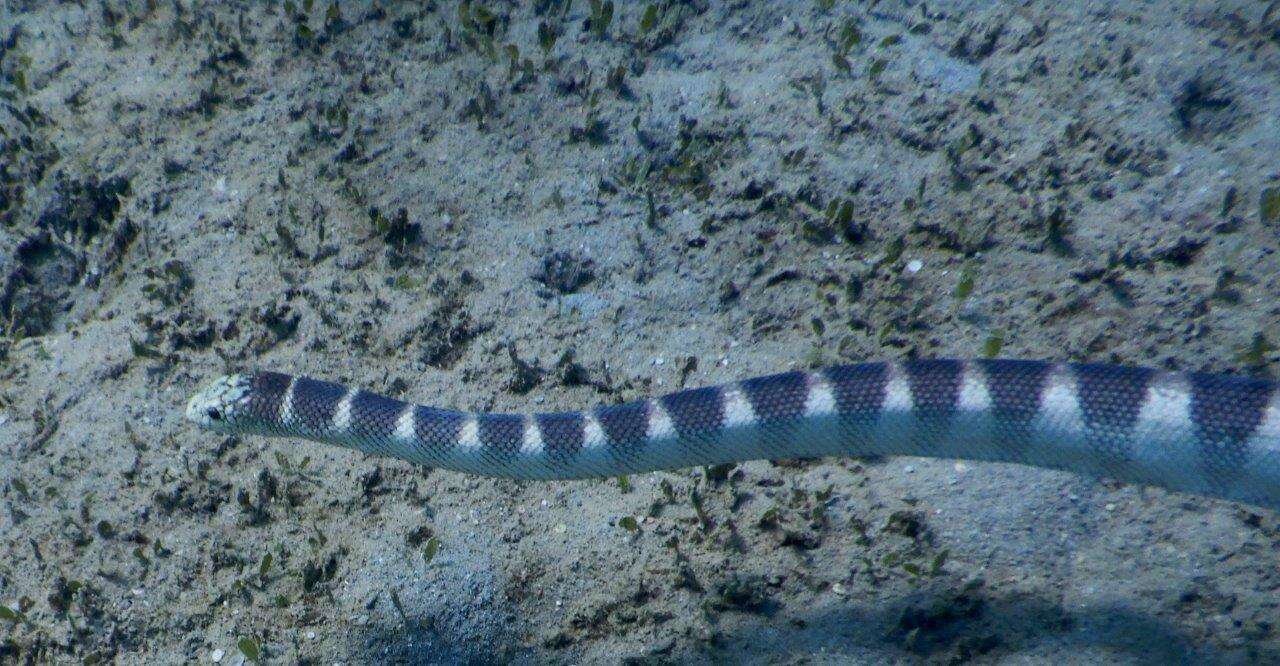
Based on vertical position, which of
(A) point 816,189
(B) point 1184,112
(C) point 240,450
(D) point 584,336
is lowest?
(C) point 240,450

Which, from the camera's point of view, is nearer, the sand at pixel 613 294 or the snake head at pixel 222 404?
the sand at pixel 613 294

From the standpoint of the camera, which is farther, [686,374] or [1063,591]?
[686,374]

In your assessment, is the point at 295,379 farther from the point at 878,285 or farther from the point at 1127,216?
the point at 1127,216

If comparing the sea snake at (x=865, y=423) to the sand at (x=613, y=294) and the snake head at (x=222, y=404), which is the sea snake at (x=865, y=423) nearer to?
the snake head at (x=222, y=404)

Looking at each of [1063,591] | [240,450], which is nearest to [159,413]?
[240,450]

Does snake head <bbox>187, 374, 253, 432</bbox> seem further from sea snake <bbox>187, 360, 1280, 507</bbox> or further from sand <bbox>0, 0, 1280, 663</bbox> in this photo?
sand <bbox>0, 0, 1280, 663</bbox>

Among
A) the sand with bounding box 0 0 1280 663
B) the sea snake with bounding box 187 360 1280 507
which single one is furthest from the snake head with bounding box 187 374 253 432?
the sand with bounding box 0 0 1280 663

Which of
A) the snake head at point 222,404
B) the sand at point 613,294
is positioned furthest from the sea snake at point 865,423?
the sand at point 613,294
